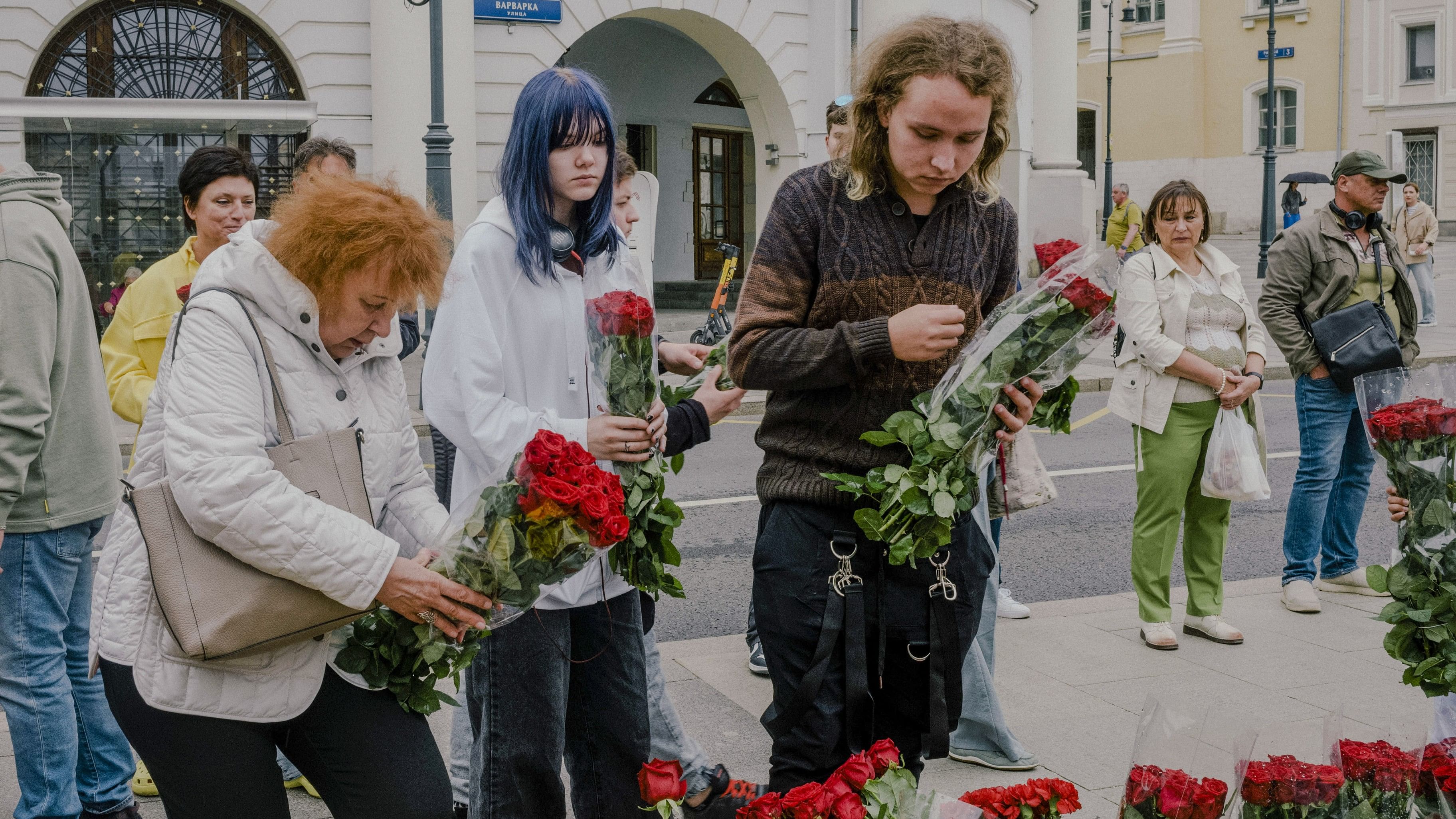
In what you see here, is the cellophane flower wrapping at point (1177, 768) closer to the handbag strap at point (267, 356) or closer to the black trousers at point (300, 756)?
the black trousers at point (300, 756)

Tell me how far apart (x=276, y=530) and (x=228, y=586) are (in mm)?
140

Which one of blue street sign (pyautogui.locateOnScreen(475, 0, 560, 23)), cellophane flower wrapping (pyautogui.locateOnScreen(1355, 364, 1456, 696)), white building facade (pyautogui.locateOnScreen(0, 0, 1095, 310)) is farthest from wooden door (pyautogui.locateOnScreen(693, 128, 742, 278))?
cellophane flower wrapping (pyautogui.locateOnScreen(1355, 364, 1456, 696))

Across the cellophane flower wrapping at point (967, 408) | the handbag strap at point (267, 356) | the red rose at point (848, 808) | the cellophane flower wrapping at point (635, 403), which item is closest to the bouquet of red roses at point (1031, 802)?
the red rose at point (848, 808)

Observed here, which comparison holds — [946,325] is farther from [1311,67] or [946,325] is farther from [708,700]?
[1311,67]

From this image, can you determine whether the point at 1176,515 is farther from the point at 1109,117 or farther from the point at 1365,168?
the point at 1109,117

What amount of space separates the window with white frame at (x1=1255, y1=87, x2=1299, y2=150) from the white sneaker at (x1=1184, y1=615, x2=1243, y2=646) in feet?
138

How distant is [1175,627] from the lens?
6.01 meters

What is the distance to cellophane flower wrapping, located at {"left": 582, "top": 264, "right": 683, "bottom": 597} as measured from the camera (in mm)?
2803

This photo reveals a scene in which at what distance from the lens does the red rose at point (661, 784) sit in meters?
2.07

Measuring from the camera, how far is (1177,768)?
2232 millimetres

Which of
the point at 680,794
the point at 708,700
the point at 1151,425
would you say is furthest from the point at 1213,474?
the point at 680,794

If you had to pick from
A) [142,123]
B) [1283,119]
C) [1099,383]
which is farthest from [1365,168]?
[1283,119]

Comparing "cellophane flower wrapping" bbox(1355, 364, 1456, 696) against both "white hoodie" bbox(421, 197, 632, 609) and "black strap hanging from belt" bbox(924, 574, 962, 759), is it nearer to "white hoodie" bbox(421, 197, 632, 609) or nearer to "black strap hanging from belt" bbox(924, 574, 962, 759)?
"black strap hanging from belt" bbox(924, 574, 962, 759)

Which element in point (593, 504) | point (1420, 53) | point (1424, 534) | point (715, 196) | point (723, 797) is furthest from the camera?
point (1420, 53)
